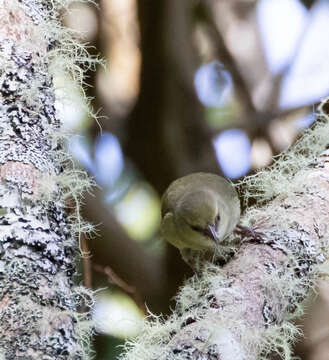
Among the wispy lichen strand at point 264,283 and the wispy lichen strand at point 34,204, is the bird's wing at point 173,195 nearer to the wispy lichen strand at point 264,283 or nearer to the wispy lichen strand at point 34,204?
the wispy lichen strand at point 264,283

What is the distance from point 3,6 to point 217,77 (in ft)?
9.39

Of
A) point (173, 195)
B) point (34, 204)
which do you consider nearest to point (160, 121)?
point (173, 195)

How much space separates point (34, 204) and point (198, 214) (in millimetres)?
1291

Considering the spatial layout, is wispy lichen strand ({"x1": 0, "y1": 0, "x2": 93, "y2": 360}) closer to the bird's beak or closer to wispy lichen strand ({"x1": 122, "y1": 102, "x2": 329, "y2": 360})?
wispy lichen strand ({"x1": 122, "y1": 102, "x2": 329, "y2": 360})

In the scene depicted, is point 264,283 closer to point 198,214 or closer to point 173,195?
point 198,214

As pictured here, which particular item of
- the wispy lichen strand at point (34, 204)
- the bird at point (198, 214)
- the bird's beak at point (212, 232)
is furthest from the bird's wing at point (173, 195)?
the wispy lichen strand at point (34, 204)

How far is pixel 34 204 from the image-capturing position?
1331 millimetres

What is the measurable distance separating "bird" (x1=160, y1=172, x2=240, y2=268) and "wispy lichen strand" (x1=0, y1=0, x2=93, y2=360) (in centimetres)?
89

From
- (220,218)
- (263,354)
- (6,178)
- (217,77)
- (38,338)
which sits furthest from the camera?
(217,77)

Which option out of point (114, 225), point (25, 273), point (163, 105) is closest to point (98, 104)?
point (163, 105)

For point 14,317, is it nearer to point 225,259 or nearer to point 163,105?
point 225,259

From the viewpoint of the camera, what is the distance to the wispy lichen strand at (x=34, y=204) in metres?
1.21

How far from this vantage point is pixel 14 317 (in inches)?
47.3

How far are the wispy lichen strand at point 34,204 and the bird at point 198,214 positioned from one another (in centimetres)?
89
